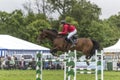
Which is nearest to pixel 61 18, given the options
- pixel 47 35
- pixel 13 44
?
pixel 13 44

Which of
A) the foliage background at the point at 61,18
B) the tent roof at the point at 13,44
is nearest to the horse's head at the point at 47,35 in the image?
the tent roof at the point at 13,44

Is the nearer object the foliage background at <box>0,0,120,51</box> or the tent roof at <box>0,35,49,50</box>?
the tent roof at <box>0,35,49,50</box>

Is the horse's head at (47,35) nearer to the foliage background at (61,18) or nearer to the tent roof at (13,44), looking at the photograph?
the tent roof at (13,44)

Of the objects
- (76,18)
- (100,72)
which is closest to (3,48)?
(100,72)

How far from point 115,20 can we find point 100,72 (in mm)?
100004

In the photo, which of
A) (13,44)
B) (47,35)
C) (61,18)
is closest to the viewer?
(47,35)

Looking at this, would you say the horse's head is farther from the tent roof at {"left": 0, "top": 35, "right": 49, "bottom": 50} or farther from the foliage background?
the foliage background

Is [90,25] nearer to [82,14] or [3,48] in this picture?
[82,14]

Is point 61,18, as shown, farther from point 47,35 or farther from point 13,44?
point 47,35

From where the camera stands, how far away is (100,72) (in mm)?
16234

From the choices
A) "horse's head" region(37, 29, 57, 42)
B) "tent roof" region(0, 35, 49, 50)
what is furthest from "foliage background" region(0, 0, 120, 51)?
"horse's head" region(37, 29, 57, 42)

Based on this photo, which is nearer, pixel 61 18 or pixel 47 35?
pixel 47 35

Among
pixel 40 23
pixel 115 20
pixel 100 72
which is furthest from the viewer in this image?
pixel 115 20

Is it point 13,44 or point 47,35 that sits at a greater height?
point 13,44
